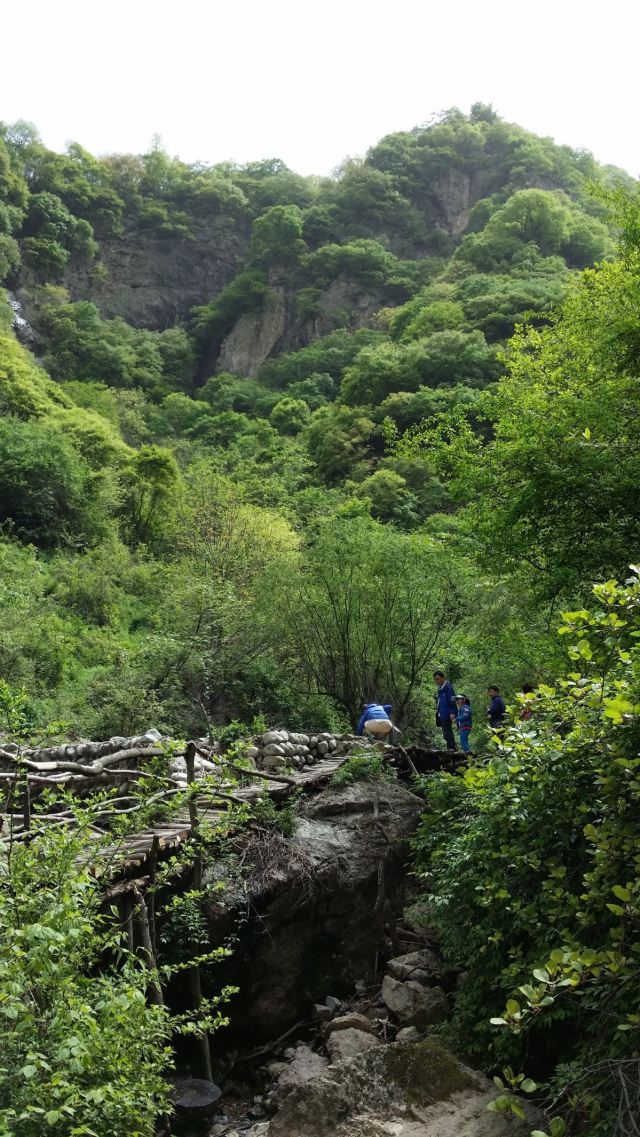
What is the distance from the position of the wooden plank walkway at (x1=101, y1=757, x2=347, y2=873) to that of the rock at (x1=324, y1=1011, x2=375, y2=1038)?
2173mm

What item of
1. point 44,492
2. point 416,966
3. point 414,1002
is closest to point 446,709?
point 416,966

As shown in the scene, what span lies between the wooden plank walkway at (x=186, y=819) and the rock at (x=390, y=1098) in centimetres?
212

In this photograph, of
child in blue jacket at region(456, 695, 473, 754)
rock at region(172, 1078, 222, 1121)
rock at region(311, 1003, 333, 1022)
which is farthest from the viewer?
child in blue jacket at region(456, 695, 473, 754)

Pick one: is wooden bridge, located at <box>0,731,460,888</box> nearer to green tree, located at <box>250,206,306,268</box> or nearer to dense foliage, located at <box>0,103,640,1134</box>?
dense foliage, located at <box>0,103,640,1134</box>

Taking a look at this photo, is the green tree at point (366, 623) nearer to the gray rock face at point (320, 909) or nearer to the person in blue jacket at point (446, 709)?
the person in blue jacket at point (446, 709)

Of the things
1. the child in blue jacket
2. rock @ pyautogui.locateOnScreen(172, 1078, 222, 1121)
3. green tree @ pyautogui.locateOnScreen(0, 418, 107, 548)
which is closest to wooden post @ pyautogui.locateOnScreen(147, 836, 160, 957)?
rock @ pyautogui.locateOnScreen(172, 1078, 222, 1121)

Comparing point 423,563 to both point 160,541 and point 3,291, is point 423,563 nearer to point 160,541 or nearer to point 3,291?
point 160,541

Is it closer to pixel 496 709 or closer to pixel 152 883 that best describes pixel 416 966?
pixel 152 883

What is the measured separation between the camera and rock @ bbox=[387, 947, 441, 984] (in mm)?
8078

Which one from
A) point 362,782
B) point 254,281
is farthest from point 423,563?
point 254,281

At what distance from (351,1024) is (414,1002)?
2.05ft

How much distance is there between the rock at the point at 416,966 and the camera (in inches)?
318

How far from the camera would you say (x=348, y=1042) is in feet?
23.3

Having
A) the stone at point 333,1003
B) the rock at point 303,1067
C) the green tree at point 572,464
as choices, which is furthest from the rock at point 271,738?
the rock at point 303,1067
